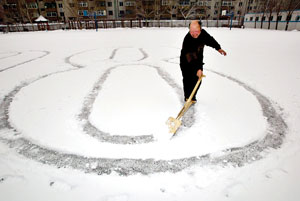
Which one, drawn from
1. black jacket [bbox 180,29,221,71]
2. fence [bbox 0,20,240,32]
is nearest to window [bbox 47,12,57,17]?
fence [bbox 0,20,240,32]

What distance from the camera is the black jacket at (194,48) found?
108 inches

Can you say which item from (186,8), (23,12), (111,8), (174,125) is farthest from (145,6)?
(174,125)

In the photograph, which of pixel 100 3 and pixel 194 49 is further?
pixel 100 3

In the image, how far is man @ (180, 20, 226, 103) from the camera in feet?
8.73

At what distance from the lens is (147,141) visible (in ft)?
7.42

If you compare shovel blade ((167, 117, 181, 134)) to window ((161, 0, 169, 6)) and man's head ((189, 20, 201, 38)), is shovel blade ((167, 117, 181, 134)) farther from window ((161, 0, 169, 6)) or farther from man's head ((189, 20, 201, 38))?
window ((161, 0, 169, 6))

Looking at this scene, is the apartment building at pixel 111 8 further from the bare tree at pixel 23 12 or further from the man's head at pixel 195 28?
the man's head at pixel 195 28

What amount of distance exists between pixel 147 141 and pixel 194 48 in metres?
1.65

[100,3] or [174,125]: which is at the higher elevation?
[100,3]

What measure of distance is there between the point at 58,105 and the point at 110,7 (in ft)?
143

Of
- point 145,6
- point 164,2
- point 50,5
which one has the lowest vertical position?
point 145,6

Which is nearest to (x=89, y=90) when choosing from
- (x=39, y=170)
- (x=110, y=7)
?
(x=39, y=170)

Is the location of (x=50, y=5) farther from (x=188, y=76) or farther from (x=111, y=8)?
(x=188, y=76)

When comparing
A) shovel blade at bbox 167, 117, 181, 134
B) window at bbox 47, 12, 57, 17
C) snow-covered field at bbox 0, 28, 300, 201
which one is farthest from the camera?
window at bbox 47, 12, 57, 17
